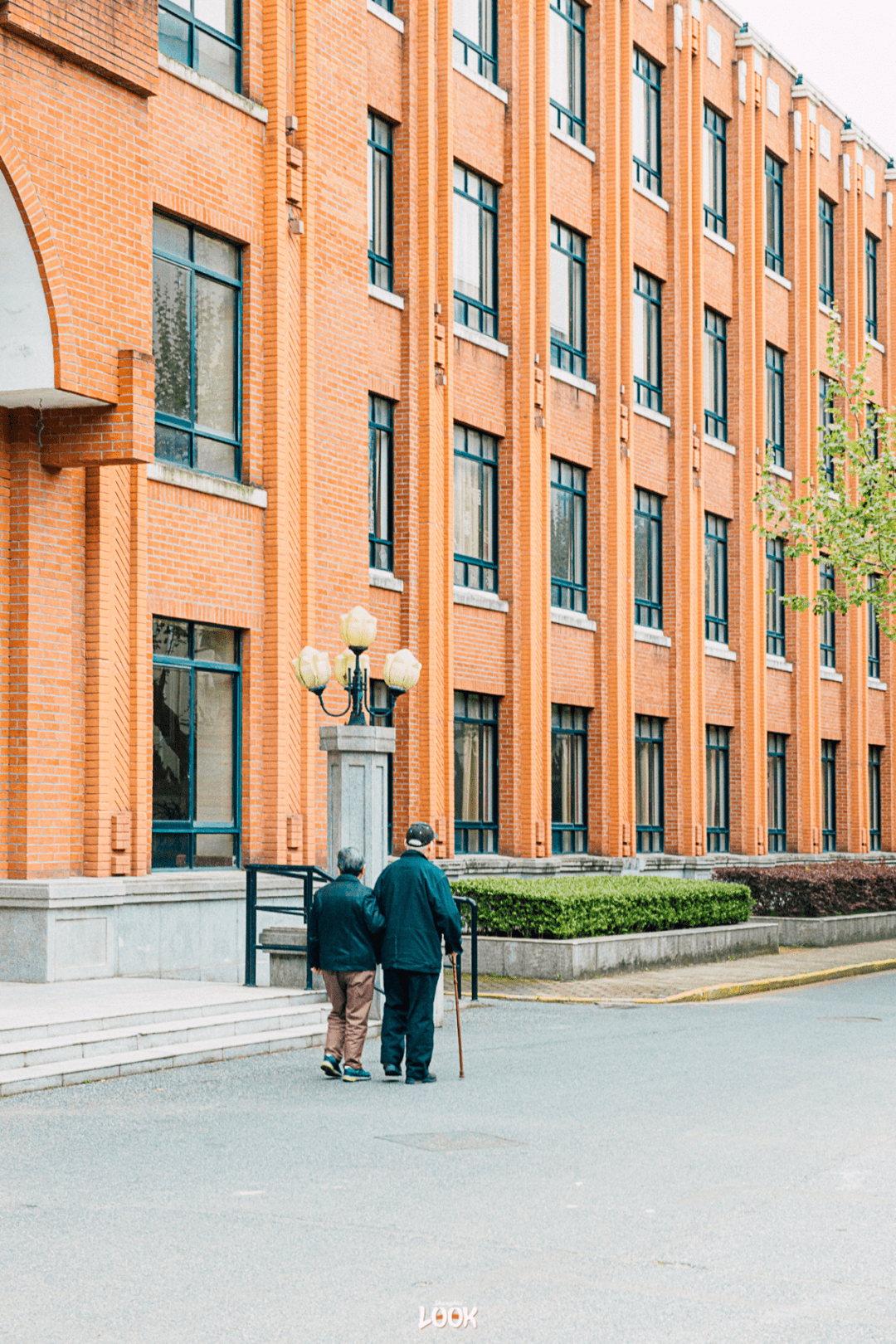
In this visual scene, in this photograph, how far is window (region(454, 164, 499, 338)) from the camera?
1022 inches

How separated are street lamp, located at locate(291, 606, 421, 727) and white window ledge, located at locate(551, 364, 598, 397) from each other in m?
11.8

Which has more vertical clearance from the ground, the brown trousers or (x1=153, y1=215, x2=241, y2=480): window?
(x1=153, y1=215, x2=241, y2=480): window

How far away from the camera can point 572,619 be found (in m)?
28.2

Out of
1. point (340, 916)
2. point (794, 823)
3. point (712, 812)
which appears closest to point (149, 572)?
point (340, 916)

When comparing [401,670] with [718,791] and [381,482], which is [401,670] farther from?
[718,791]

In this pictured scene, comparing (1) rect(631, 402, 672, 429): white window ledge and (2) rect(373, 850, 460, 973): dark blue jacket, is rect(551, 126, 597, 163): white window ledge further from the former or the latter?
(2) rect(373, 850, 460, 973): dark blue jacket

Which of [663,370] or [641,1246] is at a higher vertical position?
[663,370]

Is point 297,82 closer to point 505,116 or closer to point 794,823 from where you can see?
point 505,116

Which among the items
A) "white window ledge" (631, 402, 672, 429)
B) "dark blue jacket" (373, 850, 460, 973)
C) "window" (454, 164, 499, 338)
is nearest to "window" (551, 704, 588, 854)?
"white window ledge" (631, 402, 672, 429)

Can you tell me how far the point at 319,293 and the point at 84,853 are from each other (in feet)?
26.5

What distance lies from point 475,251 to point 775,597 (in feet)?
43.3

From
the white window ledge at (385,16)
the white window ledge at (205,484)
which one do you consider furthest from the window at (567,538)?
the white window ledge at (205,484)

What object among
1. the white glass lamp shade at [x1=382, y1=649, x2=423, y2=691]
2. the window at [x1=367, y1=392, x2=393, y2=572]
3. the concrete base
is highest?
the window at [x1=367, y1=392, x2=393, y2=572]

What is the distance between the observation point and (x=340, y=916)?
12.7 meters
